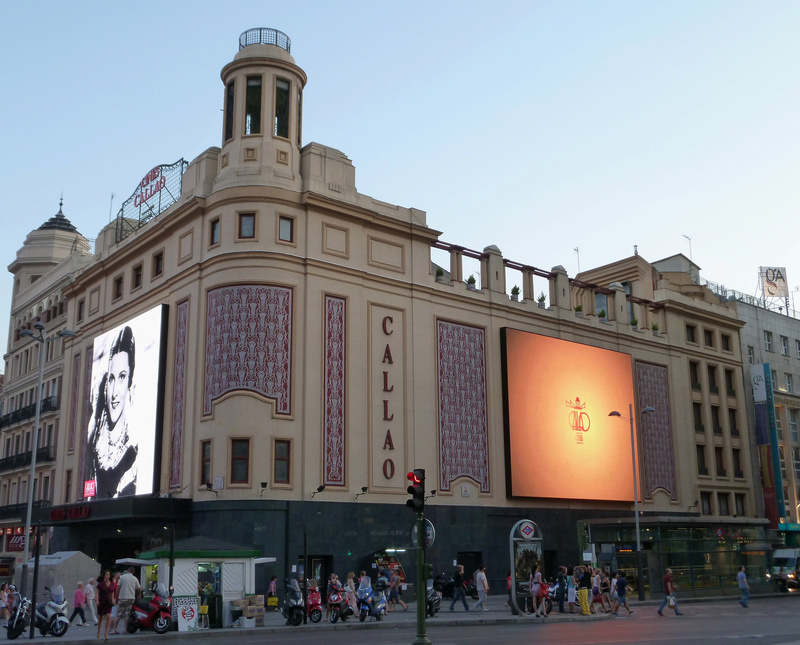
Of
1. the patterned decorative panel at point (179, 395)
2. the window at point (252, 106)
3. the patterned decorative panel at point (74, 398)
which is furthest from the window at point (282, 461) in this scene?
the patterned decorative panel at point (74, 398)

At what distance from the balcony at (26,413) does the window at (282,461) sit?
26314 millimetres

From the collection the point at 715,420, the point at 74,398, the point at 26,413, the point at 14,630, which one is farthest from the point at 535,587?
the point at 26,413

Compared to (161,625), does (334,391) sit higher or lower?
higher

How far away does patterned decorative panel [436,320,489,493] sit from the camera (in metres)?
45.7

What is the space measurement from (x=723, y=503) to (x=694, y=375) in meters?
9.09

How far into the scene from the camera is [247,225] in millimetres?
41656

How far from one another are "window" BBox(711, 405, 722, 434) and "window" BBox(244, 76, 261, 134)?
127ft

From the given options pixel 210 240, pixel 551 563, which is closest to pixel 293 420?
pixel 210 240

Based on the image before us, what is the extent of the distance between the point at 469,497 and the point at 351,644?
970 inches

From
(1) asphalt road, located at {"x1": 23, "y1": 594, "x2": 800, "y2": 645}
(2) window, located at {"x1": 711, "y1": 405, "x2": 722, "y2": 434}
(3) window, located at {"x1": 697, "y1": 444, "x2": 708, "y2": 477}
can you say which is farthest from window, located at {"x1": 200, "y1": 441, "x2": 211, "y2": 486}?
(2) window, located at {"x1": 711, "y1": 405, "x2": 722, "y2": 434}

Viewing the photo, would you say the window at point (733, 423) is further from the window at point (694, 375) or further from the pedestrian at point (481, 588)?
the pedestrian at point (481, 588)

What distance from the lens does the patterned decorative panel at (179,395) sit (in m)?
41.7

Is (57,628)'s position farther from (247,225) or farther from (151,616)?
(247,225)

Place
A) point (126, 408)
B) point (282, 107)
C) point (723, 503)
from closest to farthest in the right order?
point (282, 107), point (126, 408), point (723, 503)
